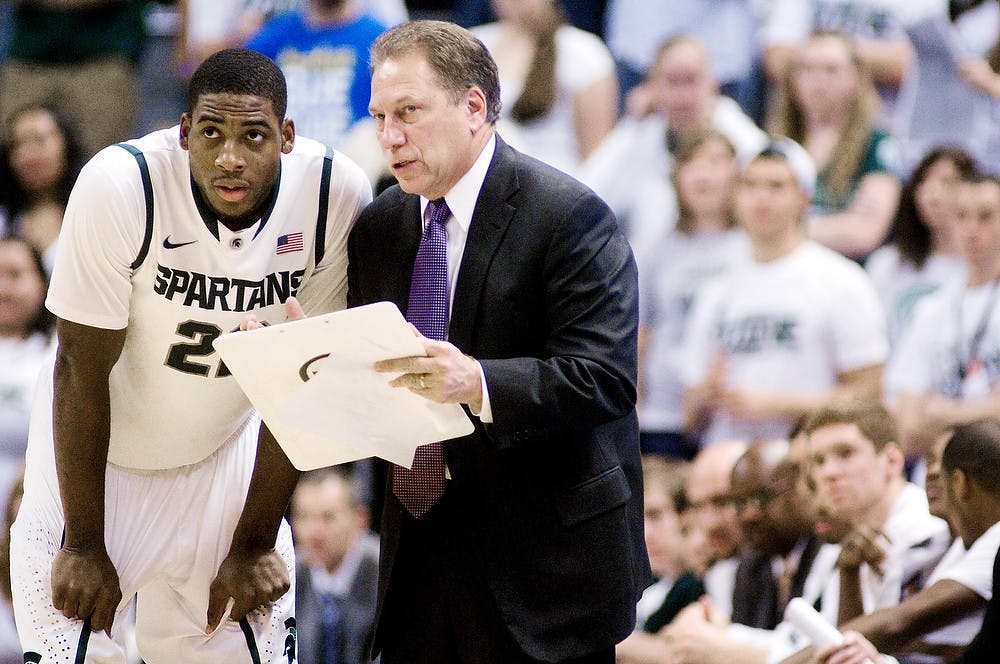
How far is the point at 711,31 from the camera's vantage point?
319 inches

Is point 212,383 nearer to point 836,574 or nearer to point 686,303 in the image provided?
point 836,574

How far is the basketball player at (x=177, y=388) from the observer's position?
3.82 meters

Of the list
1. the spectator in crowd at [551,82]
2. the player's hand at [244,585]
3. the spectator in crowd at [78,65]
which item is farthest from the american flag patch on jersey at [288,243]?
the spectator in crowd at [78,65]

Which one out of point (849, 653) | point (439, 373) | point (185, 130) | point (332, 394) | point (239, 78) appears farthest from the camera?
point (849, 653)

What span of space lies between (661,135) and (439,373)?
4.60 metres

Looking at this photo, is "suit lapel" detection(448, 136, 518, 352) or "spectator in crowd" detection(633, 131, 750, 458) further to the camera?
"spectator in crowd" detection(633, 131, 750, 458)

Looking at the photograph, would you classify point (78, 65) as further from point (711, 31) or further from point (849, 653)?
point (849, 653)

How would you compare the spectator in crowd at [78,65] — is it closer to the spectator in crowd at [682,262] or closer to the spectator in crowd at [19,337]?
the spectator in crowd at [19,337]

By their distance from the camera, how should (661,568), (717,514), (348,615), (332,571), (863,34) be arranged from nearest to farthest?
(717,514) < (661,568) < (348,615) < (332,571) < (863,34)

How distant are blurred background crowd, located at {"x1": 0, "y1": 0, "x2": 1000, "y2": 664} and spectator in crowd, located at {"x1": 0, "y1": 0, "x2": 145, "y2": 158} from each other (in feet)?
0.04

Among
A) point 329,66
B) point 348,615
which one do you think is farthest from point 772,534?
point 329,66

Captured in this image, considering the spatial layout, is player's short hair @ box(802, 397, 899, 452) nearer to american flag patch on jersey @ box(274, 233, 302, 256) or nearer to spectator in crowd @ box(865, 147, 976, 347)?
spectator in crowd @ box(865, 147, 976, 347)

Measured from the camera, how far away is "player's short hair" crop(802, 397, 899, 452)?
216 inches

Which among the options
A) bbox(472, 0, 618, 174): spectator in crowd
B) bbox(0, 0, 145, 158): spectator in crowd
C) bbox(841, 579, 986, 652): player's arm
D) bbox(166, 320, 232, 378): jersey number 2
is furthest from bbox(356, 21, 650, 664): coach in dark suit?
bbox(0, 0, 145, 158): spectator in crowd
